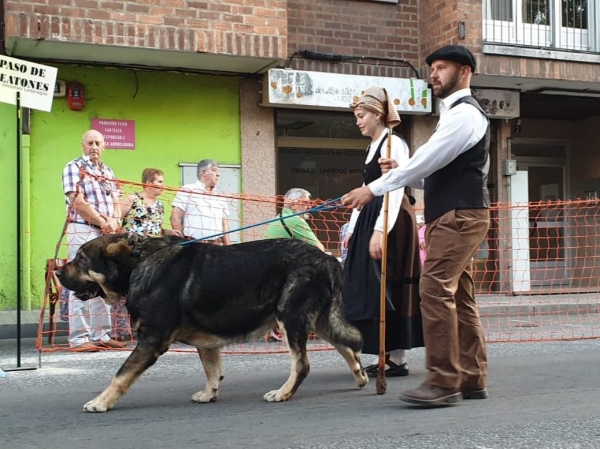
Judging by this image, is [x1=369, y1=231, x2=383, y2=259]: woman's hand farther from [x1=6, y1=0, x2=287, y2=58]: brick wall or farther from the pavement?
[x1=6, y1=0, x2=287, y2=58]: brick wall

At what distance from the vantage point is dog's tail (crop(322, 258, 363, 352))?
5238 millimetres

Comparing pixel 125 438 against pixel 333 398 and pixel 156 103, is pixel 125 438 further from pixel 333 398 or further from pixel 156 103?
pixel 156 103

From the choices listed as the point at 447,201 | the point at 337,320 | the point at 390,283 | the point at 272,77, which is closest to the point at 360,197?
the point at 447,201

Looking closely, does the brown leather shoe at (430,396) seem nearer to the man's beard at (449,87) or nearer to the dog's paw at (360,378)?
the dog's paw at (360,378)

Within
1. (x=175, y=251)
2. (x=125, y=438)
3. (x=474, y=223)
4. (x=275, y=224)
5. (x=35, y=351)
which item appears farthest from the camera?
(x=275, y=224)

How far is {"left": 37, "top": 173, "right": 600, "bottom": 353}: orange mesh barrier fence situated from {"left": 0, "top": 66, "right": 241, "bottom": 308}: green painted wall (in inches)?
50.2

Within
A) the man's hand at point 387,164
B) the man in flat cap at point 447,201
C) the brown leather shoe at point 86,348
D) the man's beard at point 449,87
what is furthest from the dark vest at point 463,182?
the brown leather shoe at point 86,348

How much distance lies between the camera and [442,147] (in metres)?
4.65

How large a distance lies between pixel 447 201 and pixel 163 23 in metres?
7.15

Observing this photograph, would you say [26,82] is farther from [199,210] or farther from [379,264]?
[379,264]

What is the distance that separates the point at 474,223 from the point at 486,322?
22.0 ft

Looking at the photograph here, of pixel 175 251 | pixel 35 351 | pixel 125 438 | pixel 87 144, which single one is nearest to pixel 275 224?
pixel 87 144

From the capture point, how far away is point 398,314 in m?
5.82

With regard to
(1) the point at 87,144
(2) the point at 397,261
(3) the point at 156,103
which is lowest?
(2) the point at 397,261
